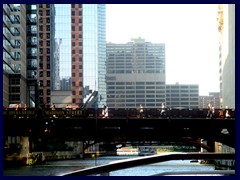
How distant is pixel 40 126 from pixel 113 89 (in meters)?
16.1

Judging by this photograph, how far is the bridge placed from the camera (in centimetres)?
→ 2525

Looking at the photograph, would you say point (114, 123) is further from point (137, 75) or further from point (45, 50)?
point (45, 50)

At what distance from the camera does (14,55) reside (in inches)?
1976

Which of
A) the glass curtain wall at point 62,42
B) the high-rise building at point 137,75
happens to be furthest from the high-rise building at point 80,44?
the high-rise building at point 137,75

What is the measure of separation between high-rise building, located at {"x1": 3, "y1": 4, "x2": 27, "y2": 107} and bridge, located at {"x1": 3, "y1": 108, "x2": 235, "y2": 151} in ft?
72.8

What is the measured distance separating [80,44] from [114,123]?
167ft

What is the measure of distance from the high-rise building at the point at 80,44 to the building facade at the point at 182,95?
3063 cm

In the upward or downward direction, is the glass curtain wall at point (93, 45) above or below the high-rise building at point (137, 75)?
above

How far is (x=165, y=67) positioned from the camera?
132ft

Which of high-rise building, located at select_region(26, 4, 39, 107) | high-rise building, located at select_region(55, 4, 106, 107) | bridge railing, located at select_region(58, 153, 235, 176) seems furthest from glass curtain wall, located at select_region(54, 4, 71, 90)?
→ bridge railing, located at select_region(58, 153, 235, 176)

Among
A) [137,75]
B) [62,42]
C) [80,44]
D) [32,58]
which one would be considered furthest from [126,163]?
[80,44]

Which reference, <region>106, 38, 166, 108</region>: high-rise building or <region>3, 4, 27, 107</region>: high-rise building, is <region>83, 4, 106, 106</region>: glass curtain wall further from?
<region>106, 38, 166, 108</region>: high-rise building

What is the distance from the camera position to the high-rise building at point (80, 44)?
7256 centimetres

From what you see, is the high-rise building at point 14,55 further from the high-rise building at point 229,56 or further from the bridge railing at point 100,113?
the bridge railing at point 100,113
